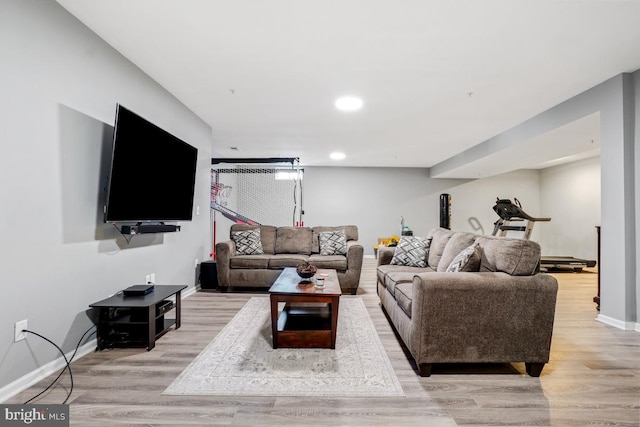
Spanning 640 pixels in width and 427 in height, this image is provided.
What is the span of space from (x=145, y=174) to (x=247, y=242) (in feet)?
7.07

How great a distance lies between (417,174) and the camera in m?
8.41

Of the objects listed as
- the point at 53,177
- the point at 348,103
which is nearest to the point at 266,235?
the point at 348,103

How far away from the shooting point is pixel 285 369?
2.08 m

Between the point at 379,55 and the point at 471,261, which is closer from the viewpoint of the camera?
the point at 471,261

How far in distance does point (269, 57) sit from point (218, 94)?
1.11 m

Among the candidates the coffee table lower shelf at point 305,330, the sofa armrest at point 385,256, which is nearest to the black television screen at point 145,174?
the coffee table lower shelf at point 305,330

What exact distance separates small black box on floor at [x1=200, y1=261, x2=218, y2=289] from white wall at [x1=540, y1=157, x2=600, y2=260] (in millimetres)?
7629

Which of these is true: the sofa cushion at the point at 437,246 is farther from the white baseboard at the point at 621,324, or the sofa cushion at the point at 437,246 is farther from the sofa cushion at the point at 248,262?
the sofa cushion at the point at 248,262

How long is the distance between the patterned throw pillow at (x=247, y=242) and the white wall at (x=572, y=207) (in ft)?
23.0

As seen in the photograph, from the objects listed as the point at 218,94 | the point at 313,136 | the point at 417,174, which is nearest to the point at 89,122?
the point at 218,94

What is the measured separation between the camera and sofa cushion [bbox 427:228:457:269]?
333 centimetres

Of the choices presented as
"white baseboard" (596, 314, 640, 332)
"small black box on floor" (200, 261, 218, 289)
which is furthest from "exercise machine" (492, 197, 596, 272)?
"small black box on floor" (200, 261, 218, 289)

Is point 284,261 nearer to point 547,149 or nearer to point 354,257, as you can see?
point 354,257

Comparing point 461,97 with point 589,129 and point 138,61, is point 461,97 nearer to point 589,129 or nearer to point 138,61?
point 589,129
